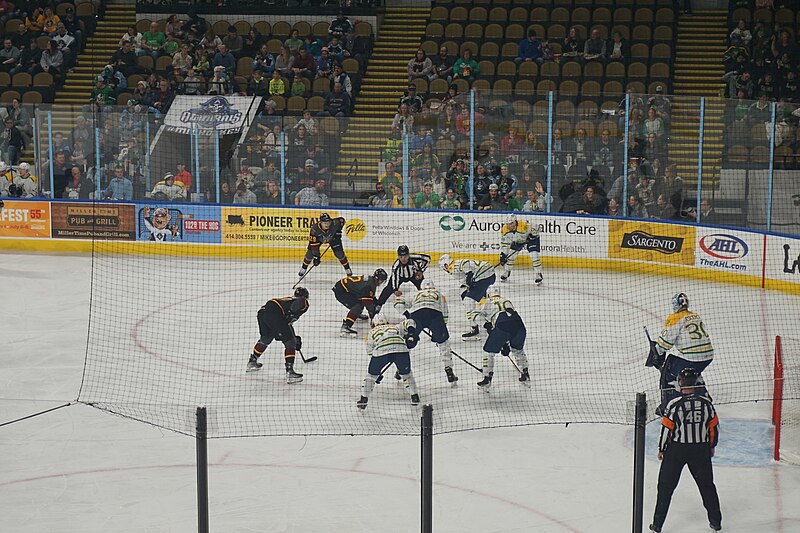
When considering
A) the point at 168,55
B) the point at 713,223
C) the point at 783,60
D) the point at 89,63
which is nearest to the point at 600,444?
the point at 713,223

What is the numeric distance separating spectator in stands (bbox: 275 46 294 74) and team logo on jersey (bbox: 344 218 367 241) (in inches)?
184

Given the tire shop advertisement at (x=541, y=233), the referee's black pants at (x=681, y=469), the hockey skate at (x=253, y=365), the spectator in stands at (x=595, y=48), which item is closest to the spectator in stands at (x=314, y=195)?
the tire shop advertisement at (x=541, y=233)

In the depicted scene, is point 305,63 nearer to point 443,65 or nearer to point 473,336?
point 443,65

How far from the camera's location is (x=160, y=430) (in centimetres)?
1013

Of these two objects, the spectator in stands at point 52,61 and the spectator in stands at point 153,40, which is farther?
the spectator in stands at point 52,61

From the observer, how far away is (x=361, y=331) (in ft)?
45.6

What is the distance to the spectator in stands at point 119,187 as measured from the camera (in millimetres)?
19031

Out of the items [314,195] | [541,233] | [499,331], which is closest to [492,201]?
[541,233]

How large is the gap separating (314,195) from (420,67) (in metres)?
4.09

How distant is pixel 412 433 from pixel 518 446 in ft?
2.96

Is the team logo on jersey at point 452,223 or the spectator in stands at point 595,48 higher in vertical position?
the spectator in stands at point 595,48

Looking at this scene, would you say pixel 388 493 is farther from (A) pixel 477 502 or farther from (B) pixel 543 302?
(B) pixel 543 302

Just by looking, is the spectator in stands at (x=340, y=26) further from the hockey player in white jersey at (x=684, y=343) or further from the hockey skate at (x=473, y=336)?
the hockey player in white jersey at (x=684, y=343)

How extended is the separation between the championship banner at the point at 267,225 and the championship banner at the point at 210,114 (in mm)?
1341
